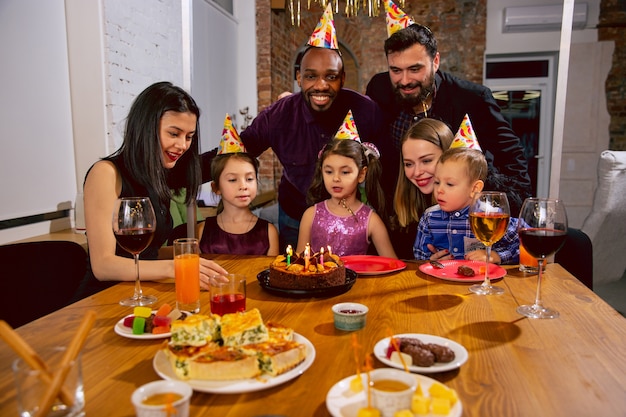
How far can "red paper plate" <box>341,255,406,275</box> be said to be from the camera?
146 cm


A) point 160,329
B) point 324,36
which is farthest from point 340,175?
point 160,329

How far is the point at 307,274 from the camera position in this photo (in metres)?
1.25

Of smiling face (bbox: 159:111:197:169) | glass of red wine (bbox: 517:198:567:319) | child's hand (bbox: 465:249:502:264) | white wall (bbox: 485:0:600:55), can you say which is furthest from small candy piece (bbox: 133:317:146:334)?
white wall (bbox: 485:0:600:55)

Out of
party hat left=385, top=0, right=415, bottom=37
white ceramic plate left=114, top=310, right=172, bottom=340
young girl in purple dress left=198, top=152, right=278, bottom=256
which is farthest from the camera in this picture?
party hat left=385, top=0, right=415, bottom=37

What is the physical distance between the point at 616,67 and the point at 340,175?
17.8 ft

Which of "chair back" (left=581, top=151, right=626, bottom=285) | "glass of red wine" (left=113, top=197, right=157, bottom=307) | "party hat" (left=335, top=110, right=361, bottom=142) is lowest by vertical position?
"chair back" (left=581, top=151, right=626, bottom=285)

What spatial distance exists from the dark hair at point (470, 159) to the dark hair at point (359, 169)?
408 mm

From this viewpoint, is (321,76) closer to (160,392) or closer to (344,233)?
(344,233)

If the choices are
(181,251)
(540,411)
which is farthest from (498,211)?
(181,251)

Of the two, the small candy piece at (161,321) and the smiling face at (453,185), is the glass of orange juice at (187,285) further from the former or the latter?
the smiling face at (453,185)

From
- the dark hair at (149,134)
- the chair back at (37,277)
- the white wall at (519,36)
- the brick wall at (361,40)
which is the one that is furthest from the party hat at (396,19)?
the white wall at (519,36)

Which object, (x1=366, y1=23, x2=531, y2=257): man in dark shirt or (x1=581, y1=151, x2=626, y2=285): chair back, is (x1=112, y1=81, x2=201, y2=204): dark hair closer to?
(x1=366, y1=23, x2=531, y2=257): man in dark shirt

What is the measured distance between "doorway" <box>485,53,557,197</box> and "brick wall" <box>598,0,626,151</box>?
2.03 feet

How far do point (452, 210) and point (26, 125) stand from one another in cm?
237
